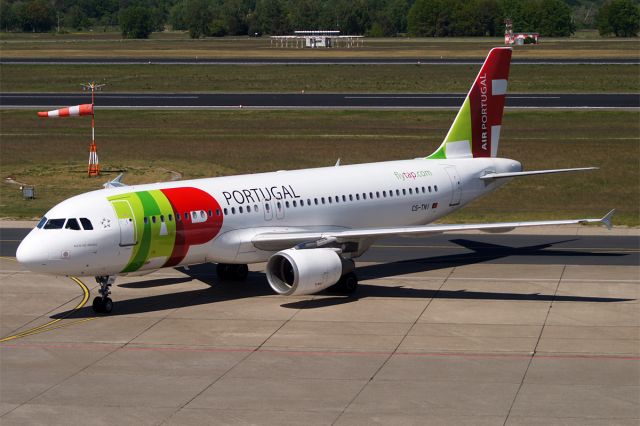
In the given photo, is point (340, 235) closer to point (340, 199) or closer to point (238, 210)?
Answer: point (340, 199)

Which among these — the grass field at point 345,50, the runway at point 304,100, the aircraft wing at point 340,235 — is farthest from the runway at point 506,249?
the grass field at point 345,50

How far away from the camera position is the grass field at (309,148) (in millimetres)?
60750

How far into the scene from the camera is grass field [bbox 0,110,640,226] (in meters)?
60.8

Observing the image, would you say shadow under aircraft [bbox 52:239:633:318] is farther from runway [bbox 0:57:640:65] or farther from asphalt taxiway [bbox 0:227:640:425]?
runway [bbox 0:57:640:65]

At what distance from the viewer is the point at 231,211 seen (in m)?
38.6

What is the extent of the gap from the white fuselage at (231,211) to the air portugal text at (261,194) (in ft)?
0.11

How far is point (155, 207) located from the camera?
3684 centimetres

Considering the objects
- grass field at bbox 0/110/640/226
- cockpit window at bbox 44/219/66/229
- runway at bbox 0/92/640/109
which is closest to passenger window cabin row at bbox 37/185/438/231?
cockpit window at bbox 44/219/66/229

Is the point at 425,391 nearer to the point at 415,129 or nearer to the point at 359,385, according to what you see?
the point at 359,385

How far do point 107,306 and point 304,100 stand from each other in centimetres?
6641

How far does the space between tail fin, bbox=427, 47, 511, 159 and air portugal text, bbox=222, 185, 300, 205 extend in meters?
8.52

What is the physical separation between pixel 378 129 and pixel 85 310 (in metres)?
48.0

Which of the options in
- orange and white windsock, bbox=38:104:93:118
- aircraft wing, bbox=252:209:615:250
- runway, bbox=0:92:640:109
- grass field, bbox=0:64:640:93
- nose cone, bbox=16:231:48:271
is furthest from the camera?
grass field, bbox=0:64:640:93

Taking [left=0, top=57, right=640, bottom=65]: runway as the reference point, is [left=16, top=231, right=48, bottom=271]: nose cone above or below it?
above
